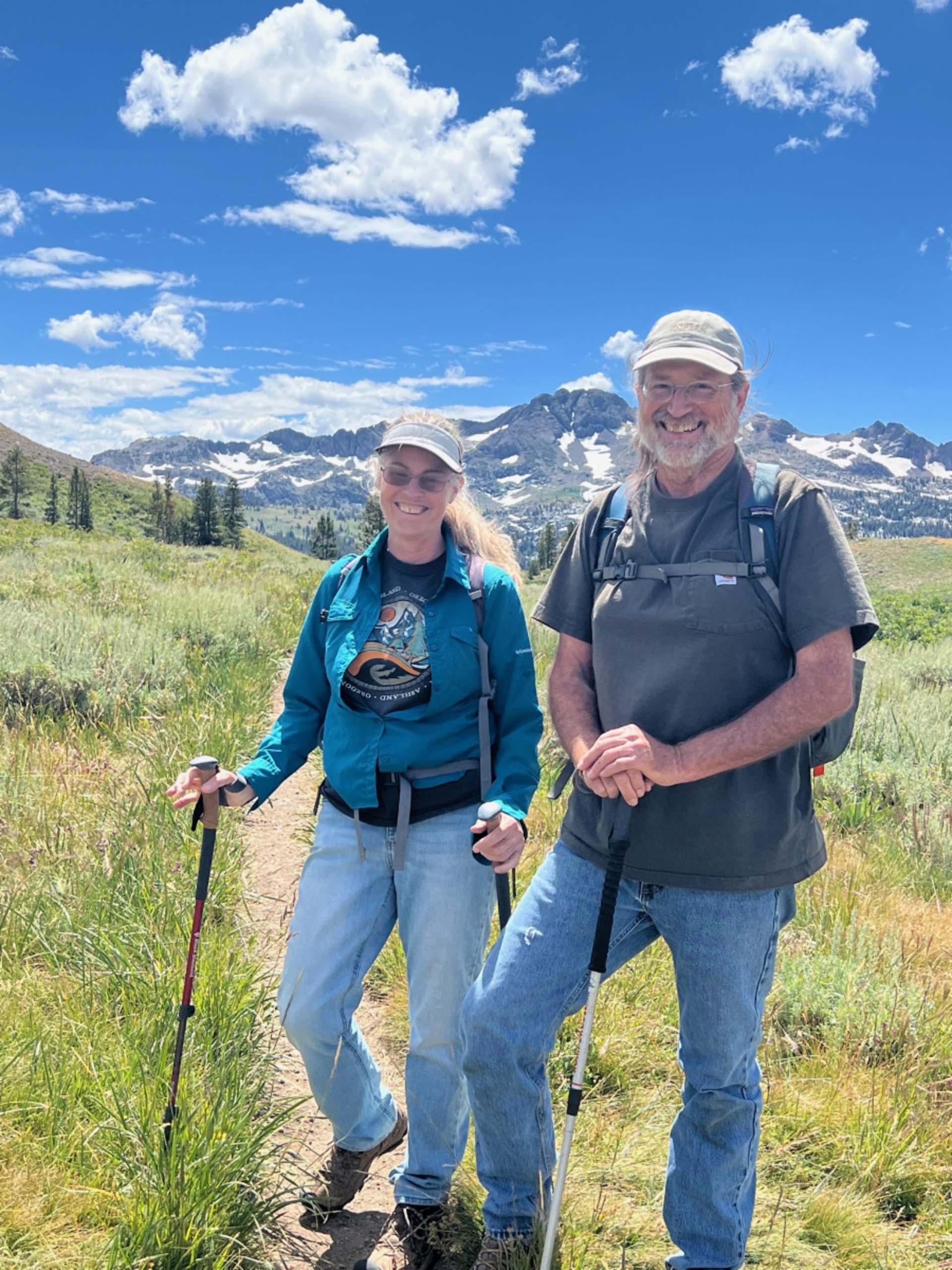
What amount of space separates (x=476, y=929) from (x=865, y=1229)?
1.49 metres

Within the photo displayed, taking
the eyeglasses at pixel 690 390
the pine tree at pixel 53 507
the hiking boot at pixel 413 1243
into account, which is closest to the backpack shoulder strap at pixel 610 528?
the eyeglasses at pixel 690 390

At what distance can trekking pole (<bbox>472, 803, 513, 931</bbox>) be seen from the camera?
2588 millimetres

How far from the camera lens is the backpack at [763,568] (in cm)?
232

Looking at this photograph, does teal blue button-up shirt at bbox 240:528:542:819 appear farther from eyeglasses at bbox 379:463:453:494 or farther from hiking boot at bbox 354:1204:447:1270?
hiking boot at bbox 354:1204:447:1270

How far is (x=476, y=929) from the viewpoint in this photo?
2883mm

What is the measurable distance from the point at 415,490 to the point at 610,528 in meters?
0.74

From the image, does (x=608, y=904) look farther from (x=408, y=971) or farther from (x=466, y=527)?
(x=466, y=527)

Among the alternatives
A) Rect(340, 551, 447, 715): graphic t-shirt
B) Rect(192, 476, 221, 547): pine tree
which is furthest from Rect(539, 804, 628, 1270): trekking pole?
Rect(192, 476, 221, 547): pine tree

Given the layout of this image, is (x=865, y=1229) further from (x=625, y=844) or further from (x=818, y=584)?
(x=818, y=584)

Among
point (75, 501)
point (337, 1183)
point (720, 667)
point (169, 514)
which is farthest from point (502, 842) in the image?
point (75, 501)

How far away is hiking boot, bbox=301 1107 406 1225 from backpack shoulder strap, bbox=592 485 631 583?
2091 millimetres

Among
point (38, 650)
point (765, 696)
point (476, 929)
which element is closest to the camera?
point (765, 696)

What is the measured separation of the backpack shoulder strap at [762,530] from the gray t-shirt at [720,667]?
17 mm

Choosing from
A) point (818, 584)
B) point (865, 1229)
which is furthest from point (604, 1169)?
point (818, 584)
